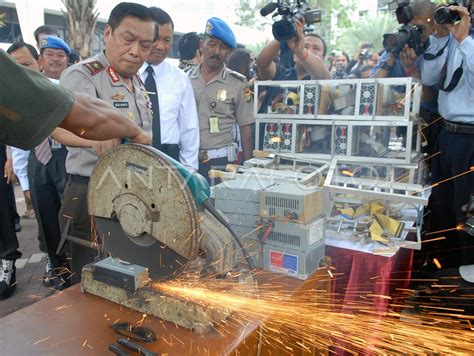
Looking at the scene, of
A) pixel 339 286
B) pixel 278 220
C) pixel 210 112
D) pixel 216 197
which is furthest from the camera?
pixel 210 112

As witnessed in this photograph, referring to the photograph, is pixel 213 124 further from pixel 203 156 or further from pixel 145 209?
pixel 145 209

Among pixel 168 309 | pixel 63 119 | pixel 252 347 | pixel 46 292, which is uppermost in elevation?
pixel 63 119

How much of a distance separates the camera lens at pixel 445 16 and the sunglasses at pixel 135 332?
3.25 metres

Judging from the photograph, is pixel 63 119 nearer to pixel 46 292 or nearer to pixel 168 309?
pixel 168 309

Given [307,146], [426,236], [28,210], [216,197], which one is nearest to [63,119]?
[216,197]

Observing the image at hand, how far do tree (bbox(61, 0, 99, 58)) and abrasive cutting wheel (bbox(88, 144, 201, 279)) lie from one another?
10159mm

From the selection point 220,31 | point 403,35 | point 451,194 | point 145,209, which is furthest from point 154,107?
point 451,194

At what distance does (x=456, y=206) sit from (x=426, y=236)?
537mm

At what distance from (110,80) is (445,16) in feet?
8.77

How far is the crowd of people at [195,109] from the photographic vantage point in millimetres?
2584

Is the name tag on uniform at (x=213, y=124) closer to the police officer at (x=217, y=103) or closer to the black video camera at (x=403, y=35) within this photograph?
the police officer at (x=217, y=103)

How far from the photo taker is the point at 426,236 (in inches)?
164

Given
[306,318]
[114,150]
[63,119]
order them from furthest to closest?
[306,318] → [114,150] → [63,119]

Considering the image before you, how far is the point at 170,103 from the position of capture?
3381mm
